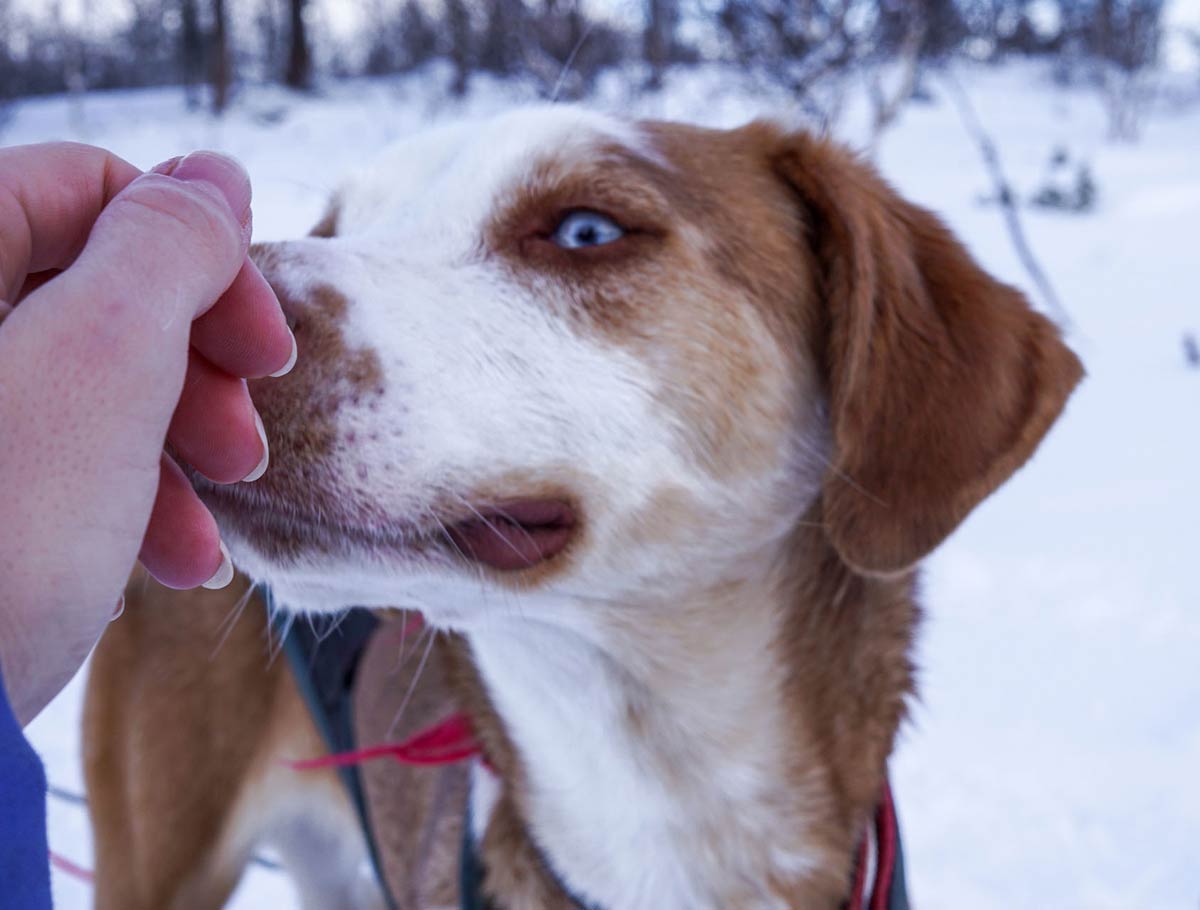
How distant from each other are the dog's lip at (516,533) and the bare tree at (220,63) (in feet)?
68.4

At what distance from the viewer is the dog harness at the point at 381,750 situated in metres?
1.97

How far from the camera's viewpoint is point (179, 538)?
1102mm

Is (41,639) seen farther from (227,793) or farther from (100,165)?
(227,793)

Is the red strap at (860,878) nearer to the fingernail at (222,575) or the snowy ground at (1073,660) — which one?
the snowy ground at (1073,660)

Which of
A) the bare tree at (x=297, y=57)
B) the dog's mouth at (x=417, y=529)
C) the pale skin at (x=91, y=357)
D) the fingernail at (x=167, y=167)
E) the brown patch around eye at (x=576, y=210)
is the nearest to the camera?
the pale skin at (x=91, y=357)

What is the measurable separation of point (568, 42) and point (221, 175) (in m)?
8.52

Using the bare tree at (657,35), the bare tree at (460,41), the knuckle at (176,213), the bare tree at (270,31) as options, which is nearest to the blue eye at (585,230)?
the knuckle at (176,213)

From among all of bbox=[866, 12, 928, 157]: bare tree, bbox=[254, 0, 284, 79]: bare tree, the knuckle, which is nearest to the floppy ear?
the knuckle

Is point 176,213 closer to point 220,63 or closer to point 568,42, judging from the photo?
point 568,42

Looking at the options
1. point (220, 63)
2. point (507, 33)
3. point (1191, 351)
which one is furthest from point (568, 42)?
point (220, 63)

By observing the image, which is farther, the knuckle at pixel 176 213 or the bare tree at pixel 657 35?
the bare tree at pixel 657 35

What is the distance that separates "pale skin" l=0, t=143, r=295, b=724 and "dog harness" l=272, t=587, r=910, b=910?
37.6 inches

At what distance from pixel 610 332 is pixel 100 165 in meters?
0.82

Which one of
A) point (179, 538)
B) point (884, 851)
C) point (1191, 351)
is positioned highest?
point (179, 538)
